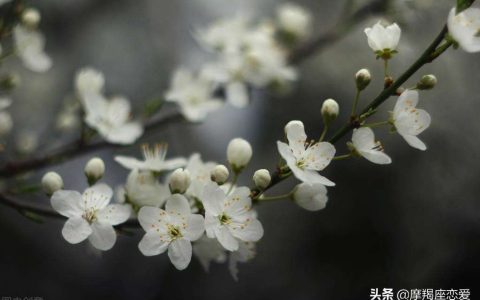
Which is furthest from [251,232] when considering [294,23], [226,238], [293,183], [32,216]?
[293,183]

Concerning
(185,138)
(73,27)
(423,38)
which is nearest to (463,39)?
(423,38)

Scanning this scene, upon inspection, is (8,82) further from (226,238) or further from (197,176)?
(226,238)

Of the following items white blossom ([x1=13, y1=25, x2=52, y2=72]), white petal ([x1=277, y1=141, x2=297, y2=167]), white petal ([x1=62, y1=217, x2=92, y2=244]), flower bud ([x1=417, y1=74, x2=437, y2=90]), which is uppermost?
white blossom ([x1=13, y1=25, x2=52, y2=72])

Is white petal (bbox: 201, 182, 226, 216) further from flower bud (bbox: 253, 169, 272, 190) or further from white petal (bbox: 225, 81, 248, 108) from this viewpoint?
white petal (bbox: 225, 81, 248, 108)

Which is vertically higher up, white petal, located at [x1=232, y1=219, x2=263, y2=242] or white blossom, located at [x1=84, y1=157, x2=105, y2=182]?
white blossom, located at [x1=84, y1=157, x2=105, y2=182]

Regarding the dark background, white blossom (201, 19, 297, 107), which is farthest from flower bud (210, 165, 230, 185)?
the dark background

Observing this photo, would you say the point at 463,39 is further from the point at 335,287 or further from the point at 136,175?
the point at 335,287
